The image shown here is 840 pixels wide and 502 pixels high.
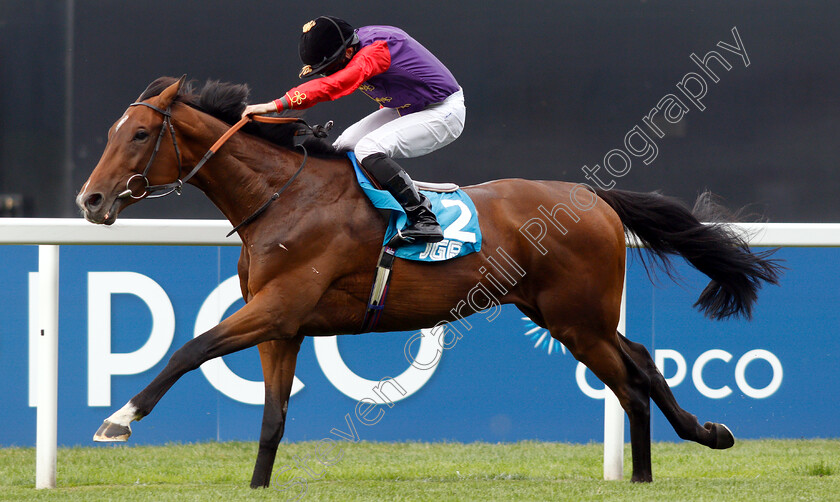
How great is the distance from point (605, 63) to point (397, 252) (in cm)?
217

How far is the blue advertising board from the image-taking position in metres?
Result: 4.74

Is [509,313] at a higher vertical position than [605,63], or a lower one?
lower

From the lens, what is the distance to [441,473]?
14.6 feet

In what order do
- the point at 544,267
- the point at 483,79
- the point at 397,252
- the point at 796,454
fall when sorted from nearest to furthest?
the point at 397,252 → the point at 544,267 → the point at 796,454 → the point at 483,79

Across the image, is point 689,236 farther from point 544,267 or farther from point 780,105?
point 780,105

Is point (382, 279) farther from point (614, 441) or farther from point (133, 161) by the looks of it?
point (614, 441)

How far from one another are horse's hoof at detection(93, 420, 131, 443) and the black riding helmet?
153cm

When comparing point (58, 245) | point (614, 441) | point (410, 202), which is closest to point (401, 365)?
point (614, 441)

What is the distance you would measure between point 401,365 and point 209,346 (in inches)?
67.5

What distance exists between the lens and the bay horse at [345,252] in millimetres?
3520

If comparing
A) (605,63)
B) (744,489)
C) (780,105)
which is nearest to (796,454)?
(744,489)

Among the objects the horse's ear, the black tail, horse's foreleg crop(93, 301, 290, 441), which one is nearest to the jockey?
the horse's ear

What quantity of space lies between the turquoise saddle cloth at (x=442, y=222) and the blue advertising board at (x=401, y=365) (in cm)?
123

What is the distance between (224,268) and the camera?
490cm
